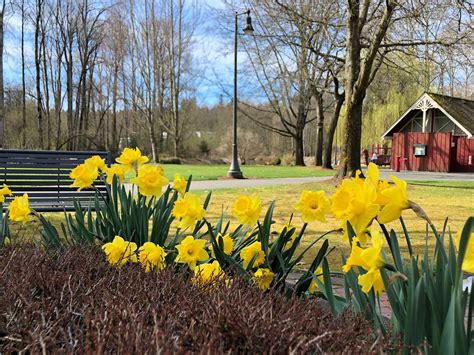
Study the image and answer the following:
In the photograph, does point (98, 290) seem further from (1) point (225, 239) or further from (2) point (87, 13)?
(2) point (87, 13)

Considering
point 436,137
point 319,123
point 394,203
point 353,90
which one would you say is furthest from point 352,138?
point 436,137

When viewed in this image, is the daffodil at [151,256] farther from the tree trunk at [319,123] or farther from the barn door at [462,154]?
the barn door at [462,154]

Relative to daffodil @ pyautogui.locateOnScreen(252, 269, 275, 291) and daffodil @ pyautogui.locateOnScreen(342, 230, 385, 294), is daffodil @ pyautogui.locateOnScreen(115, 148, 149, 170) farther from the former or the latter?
daffodil @ pyautogui.locateOnScreen(342, 230, 385, 294)

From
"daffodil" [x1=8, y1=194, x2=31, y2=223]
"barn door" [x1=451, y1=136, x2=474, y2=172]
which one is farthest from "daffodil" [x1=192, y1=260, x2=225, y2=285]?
"barn door" [x1=451, y1=136, x2=474, y2=172]

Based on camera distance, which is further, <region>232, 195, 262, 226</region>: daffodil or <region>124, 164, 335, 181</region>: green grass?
<region>124, 164, 335, 181</region>: green grass

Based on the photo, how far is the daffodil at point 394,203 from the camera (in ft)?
4.97

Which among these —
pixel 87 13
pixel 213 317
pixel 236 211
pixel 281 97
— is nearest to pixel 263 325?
pixel 213 317

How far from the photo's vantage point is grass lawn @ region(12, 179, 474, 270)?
18.1ft

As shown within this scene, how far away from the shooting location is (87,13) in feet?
88.0

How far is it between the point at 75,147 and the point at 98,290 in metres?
29.4

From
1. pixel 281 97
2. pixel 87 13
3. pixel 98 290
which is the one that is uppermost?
pixel 87 13

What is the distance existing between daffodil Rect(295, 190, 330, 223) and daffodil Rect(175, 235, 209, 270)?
529mm

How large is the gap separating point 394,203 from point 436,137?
3082cm

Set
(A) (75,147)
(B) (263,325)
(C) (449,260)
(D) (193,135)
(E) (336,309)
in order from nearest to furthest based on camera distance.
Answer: (B) (263,325) → (C) (449,260) → (E) (336,309) → (A) (75,147) → (D) (193,135)
